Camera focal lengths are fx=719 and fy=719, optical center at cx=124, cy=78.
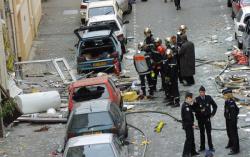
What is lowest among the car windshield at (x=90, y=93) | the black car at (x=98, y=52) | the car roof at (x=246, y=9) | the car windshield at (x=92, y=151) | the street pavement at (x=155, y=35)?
the street pavement at (x=155, y=35)

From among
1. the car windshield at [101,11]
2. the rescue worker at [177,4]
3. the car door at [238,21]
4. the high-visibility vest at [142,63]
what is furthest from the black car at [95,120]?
the rescue worker at [177,4]

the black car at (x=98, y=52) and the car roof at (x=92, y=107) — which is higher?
the car roof at (x=92, y=107)

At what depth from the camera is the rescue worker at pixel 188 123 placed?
55.0 feet

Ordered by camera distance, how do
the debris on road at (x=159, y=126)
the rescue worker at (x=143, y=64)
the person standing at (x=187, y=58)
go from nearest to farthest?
the debris on road at (x=159, y=126)
the rescue worker at (x=143, y=64)
the person standing at (x=187, y=58)

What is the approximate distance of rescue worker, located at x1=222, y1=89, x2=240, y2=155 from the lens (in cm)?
1691

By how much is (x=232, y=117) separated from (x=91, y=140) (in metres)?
3.53

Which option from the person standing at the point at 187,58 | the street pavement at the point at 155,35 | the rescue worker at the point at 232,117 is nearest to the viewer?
the rescue worker at the point at 232,117

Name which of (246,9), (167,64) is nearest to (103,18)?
(246,9)

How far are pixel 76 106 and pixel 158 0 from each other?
2337cm

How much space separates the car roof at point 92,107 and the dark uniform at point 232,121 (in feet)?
9.81

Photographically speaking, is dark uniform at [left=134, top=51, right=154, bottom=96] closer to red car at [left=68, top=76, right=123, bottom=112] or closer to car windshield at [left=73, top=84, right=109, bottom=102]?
red car at [left=68, top=76, right=123, bottom=112]

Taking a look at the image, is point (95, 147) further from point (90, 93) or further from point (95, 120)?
point (90, 93)

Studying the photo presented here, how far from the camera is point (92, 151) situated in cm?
1537

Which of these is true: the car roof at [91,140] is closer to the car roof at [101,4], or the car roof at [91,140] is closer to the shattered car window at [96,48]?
the shattered car window at [96,48]
